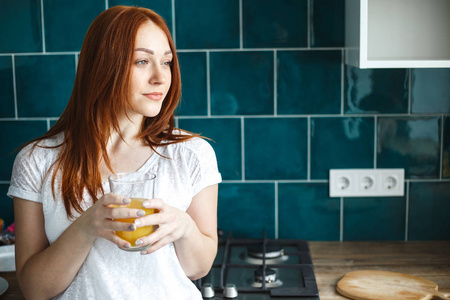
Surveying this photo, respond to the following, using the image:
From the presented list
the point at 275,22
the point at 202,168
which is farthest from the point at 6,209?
the point at 275,22

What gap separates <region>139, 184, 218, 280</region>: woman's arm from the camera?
1127 millimetres

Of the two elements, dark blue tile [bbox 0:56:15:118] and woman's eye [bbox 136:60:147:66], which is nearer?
woman's eye [bbox 136:60:147:66]

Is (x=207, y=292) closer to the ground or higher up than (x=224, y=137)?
closer to the ground

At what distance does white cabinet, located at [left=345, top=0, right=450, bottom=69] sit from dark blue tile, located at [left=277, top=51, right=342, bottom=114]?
A: 0.14 meters

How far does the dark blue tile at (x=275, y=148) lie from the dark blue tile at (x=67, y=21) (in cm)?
72

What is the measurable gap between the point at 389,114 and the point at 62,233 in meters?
1.28

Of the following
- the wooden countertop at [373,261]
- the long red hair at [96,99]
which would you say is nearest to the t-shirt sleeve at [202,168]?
the long red hair at [96,99]

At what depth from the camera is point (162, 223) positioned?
3.59 ft

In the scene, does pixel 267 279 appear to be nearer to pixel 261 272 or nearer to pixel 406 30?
pixel 261 272

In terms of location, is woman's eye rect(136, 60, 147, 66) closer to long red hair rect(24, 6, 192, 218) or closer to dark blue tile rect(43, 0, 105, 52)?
long red hair rect(24, 6, 192, 218)

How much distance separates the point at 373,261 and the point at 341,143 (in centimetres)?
46

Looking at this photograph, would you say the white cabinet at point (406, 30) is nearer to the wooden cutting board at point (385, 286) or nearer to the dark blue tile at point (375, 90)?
the dark blue tile at point (375, 90)

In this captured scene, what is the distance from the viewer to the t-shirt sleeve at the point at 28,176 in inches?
51.5

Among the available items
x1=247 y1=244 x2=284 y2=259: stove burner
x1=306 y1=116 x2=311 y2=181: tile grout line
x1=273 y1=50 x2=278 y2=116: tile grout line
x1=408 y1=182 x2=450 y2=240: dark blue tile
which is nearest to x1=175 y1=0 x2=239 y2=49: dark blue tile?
x1=273 y1=50 x2=278 y2=116: tile grout line
